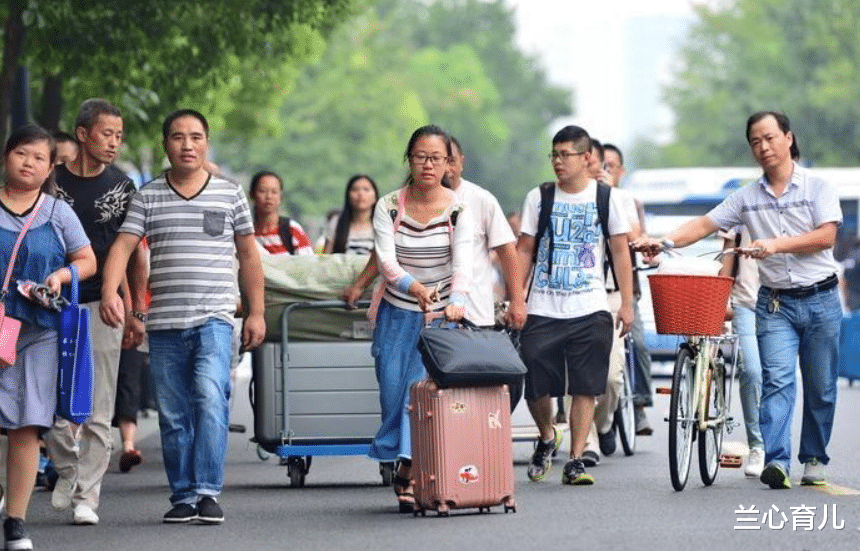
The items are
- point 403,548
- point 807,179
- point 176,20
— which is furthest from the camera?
point 176,20

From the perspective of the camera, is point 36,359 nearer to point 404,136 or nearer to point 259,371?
point 259,371

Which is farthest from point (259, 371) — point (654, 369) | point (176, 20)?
point (654, 369)

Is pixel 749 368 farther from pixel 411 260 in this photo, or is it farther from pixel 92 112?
pixel 92 112

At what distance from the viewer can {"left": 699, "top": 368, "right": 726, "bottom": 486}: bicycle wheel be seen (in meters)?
11.5

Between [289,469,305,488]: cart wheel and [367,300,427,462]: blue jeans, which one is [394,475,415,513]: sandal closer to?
[367,300,427,462]: blue jeans

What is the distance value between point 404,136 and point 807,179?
61389mm

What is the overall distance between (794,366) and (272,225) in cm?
401

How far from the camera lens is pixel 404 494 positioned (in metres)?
10.4

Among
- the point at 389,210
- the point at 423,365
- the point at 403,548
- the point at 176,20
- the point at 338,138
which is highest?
the point at 338,138

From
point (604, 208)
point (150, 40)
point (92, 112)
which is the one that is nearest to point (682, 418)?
point (604, 208)

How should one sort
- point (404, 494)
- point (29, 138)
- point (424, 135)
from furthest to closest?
point (424, 135) → point (404, 494) → point (29, 138)

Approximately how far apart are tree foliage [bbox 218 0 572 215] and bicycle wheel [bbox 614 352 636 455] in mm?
13399

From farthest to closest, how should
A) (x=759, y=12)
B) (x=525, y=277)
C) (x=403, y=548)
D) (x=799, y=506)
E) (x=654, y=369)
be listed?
1. (x=759, y=12)
2. (x=654, y=369)
3. (x=525, y=277)
4. (x=799, y=506)
5. (x=403, y=548)

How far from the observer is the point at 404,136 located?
72.4m
